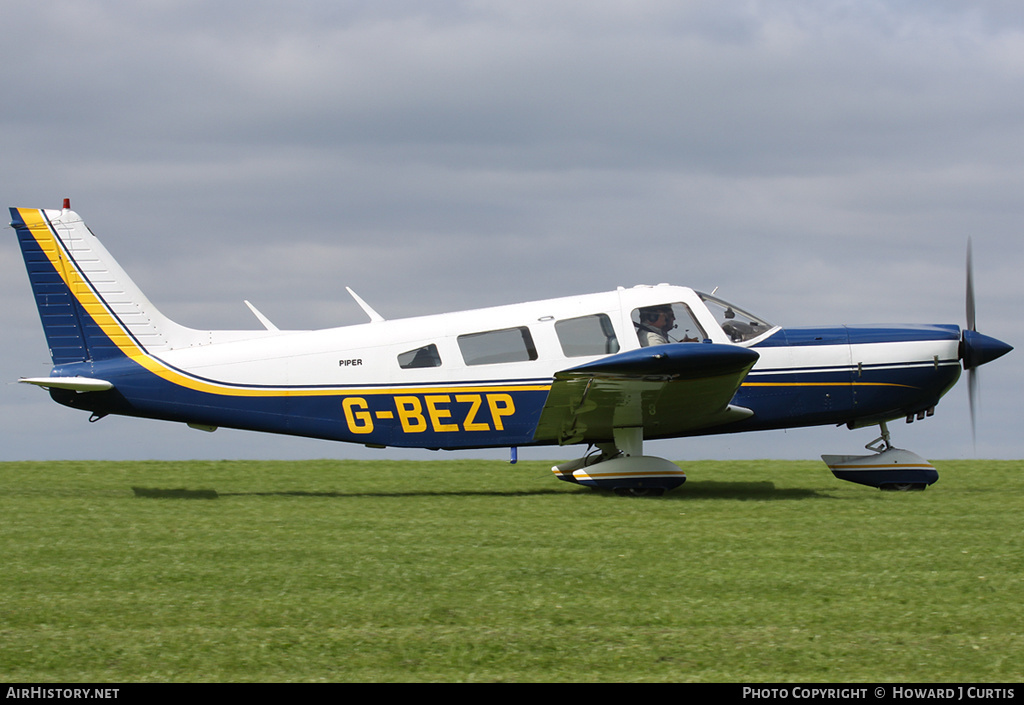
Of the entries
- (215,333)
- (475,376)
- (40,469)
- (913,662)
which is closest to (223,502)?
(215,333)

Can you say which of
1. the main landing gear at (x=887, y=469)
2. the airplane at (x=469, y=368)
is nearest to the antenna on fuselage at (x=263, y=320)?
the airplane at (x=469, y=368)

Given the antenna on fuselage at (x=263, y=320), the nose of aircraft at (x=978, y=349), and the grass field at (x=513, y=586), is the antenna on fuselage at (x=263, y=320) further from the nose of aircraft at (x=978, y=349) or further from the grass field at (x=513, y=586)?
the nose of aircraft at (x=978, y=349)

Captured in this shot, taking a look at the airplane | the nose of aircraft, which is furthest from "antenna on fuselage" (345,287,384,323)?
the nose of aircraft

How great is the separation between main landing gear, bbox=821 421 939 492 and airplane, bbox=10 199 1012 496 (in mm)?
21

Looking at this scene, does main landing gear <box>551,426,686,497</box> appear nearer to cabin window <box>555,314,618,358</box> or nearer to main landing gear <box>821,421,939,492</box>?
cabin window <box>555,314,618,358</box>

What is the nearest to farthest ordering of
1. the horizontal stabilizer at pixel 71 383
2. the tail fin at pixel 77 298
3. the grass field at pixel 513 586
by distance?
the grass field at pixel 513 586
the horizontal stabilizer at pixel 71 383
the tail fin at pixel 77 298

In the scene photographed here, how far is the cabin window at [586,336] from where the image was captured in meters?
10.5

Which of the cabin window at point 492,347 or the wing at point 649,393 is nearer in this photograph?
the wing at point 649,393

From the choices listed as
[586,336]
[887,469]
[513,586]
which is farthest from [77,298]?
[887,469]

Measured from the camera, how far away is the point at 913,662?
14.5 feet

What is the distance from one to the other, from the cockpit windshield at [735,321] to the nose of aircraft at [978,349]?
2.25 meters
